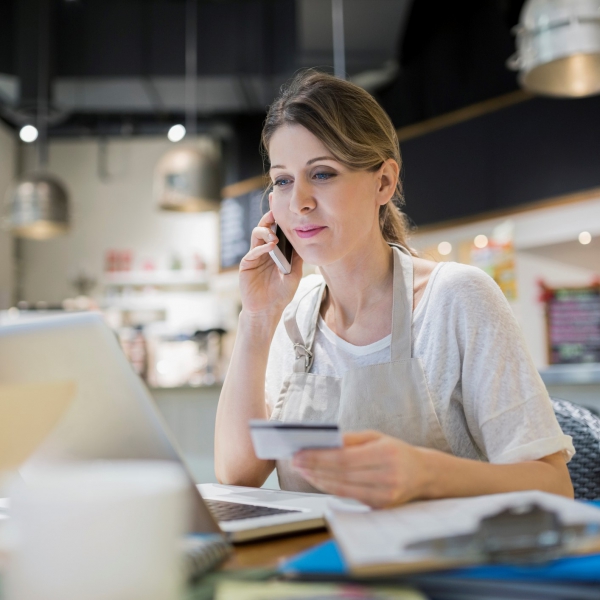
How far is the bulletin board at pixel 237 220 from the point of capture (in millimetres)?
7363

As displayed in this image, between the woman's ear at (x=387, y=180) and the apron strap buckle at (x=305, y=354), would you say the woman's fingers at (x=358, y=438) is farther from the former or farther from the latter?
the woman's ear at (x=387, y=180)

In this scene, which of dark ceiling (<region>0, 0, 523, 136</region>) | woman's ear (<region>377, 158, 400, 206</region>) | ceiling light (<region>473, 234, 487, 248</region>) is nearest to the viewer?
woman's ear (<region>377, 158, 400, 206</region>)

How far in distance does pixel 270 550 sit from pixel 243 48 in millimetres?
5805

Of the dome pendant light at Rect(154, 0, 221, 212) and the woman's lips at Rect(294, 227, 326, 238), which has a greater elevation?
the dome pendant light at Rect(154, 0, 221, 212)

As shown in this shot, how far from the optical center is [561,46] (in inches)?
109

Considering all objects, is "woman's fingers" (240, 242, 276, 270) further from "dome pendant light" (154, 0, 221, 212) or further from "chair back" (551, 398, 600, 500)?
"dome pendant light" (154, 0, 221, 212)

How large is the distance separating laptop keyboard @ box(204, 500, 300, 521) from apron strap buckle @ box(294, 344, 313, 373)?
594 mm

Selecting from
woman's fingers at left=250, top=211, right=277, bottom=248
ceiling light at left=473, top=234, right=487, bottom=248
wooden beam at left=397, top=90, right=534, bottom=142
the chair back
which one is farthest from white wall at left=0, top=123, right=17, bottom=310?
the chair back

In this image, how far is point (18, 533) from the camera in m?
0.46

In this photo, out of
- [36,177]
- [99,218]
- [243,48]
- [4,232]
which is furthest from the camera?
[99,218]

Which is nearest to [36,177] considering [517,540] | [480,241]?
[480,241]

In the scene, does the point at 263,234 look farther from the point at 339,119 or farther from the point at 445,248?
the point at 445,248

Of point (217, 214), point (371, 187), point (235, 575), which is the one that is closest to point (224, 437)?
point (371, 187)

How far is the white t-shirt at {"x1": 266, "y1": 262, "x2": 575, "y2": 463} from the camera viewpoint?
1.19 m
